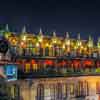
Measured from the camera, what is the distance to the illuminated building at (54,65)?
36906 mm

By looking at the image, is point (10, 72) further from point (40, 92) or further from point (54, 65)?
point (54, 65)

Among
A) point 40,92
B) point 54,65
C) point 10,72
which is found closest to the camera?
point 10,72

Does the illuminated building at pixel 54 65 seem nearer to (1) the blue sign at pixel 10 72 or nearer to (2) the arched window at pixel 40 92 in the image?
(2) the arched window at pixel 40 92

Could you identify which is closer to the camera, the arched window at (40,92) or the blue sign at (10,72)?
the blue sign at (10,72)

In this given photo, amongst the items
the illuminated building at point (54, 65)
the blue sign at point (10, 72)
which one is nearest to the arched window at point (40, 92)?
the illuminated building at point (54, 65)

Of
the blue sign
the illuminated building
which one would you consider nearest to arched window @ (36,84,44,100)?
the illuminated building

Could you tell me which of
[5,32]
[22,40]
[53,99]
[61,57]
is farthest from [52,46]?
[53,99]

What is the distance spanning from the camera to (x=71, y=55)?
53.7 meters

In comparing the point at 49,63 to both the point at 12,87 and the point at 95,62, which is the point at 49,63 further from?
the point at 12,87

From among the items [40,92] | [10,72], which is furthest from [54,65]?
[10,72]

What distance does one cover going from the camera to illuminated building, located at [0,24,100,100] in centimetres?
3691

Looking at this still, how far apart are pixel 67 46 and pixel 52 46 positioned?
166 inches

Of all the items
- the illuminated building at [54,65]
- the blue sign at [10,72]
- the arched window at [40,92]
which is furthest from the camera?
the illuminated building at [54,65]

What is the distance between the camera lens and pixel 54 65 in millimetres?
48812
